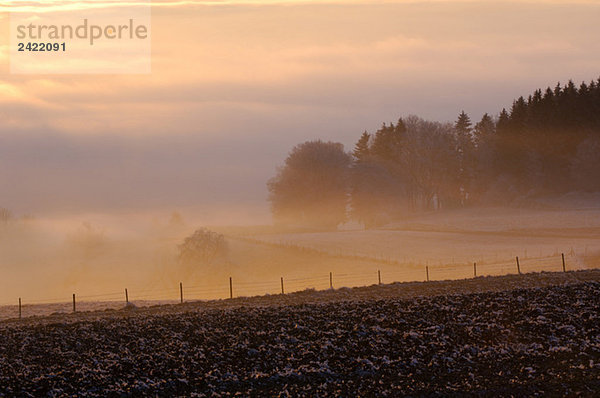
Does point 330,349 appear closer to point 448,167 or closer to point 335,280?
point 335,280

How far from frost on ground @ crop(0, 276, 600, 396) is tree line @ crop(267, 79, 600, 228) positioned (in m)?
84.1

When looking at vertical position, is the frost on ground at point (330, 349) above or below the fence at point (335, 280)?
below

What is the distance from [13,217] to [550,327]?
12732 cm

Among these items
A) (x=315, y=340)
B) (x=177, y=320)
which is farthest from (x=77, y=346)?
(x=315, y=340)

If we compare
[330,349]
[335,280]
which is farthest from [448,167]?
[330,349]

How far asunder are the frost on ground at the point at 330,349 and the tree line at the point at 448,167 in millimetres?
84092

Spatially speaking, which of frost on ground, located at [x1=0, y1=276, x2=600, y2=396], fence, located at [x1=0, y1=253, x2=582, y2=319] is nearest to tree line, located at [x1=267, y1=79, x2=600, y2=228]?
fence, located at [x1=0, y1=253, x2=582, y2=319]

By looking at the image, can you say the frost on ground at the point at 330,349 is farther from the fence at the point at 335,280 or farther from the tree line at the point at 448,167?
the tree line at the point at 448,167

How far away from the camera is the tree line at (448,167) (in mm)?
116688

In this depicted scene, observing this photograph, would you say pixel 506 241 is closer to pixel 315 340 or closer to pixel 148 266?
pixel 148 266

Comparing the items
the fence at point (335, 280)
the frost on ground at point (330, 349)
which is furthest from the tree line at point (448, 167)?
the frost on ground at point (330, 349)

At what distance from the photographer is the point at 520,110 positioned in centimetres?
12419

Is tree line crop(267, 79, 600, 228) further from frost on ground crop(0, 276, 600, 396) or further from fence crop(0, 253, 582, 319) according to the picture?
frost on ground crop(0, 276, 600, 396)

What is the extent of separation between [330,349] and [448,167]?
105 metres
